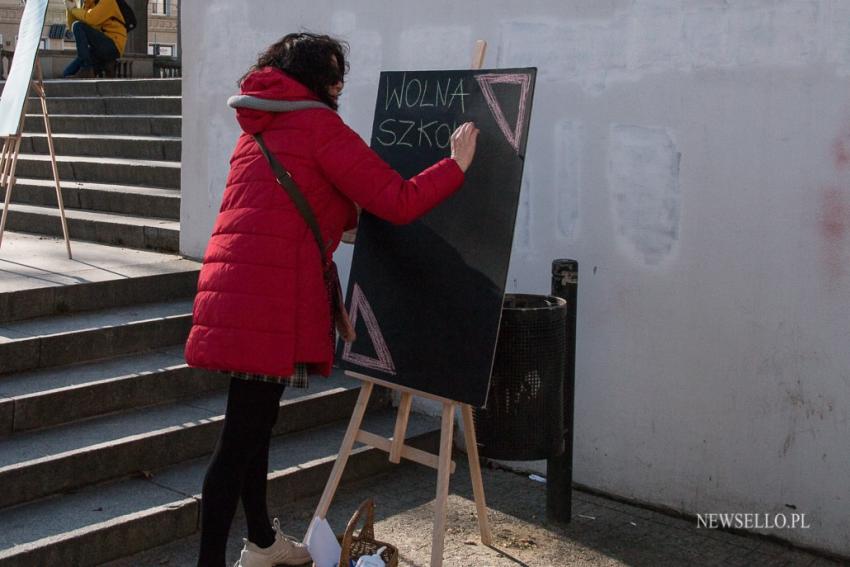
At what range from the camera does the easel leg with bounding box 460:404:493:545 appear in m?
4.16

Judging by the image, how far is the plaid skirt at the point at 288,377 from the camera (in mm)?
3494

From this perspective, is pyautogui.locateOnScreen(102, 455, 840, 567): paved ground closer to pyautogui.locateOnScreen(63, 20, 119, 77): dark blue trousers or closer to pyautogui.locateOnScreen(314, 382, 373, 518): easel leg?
pyautogui.locateOnScreen(314, 382, 373, 518): easel leg

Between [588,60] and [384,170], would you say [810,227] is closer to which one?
[588,60]

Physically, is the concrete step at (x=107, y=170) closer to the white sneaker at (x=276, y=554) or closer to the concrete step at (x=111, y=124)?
the concrete step at (x=111, y=124)

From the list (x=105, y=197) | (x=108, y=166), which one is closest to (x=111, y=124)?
(x=108, y=166)

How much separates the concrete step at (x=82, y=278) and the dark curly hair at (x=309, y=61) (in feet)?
8.38

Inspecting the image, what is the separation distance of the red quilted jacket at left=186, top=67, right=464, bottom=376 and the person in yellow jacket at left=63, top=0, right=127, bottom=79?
33.0 feet

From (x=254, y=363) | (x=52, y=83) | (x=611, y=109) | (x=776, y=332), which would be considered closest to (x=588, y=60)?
(x=611, y=109)

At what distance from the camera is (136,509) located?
4301mm

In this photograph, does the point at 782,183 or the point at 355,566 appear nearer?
the point at 355,566

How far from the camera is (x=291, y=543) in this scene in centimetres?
412

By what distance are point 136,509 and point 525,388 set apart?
1.67 m

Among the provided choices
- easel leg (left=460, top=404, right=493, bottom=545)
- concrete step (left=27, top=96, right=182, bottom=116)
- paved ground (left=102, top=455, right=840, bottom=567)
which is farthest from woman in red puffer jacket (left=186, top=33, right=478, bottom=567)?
concrete step (left=27, top=96, right=182, bottom=116)

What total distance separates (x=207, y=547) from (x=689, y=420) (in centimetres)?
226
